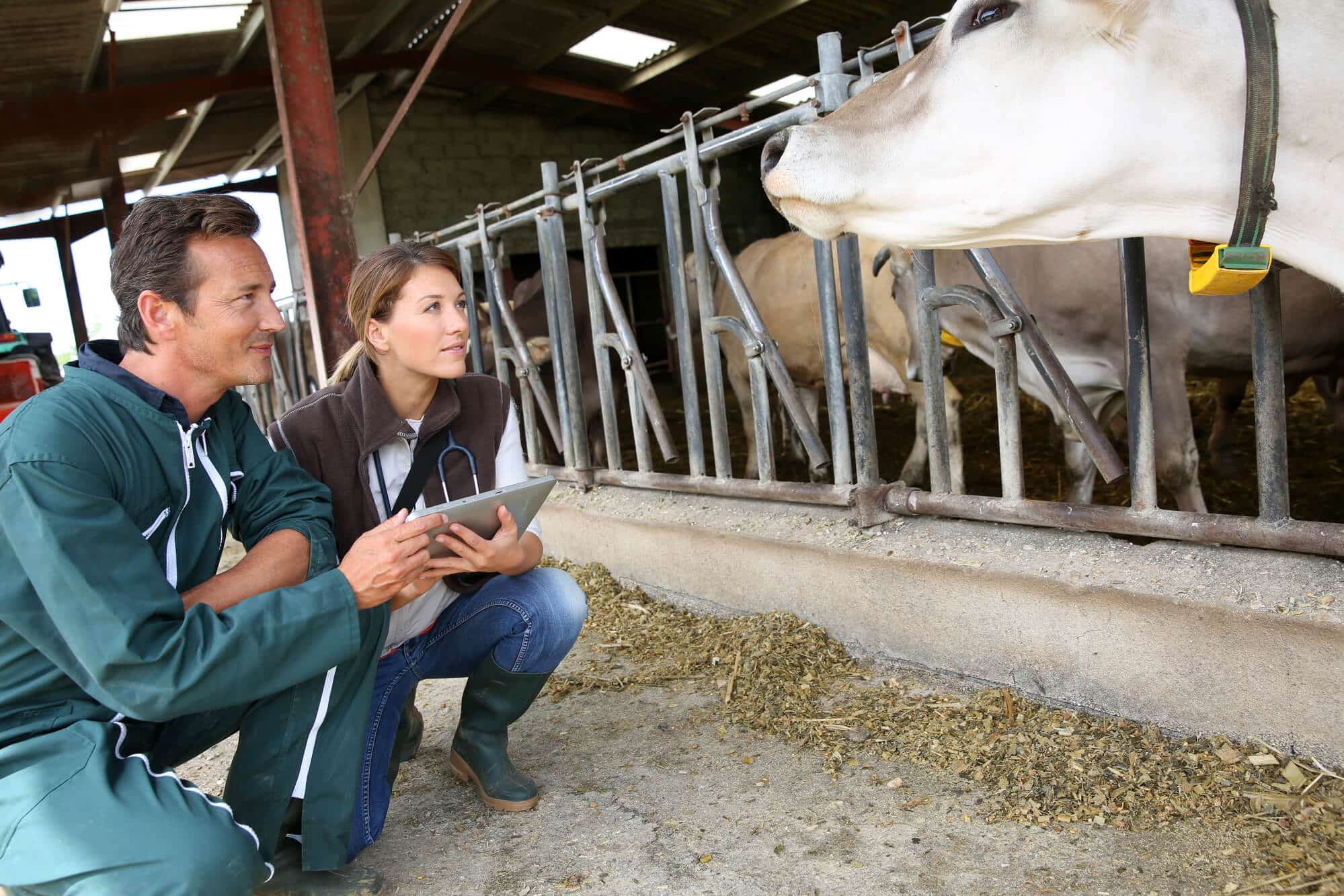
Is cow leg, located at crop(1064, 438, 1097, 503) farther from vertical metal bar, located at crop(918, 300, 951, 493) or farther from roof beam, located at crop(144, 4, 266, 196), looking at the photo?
roof beam, located at crop(144, 4, 266, 196)

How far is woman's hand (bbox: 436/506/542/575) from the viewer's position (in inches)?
71.8

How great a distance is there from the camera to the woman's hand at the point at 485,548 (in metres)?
1.82

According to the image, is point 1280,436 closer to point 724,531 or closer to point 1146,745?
point 1146,745

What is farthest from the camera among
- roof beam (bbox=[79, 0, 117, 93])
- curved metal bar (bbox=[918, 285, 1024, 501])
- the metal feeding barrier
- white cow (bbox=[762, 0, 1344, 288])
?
roof beam (bbox=[79, 0, 117, 93])

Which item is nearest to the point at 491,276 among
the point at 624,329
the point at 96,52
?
the point at 624,329

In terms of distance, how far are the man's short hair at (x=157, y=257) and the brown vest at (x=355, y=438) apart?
18.4 inches

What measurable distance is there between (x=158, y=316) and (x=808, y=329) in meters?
4.49

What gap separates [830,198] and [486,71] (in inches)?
415

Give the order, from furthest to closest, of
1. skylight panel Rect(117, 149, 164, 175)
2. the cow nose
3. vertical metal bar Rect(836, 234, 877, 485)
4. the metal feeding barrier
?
skylight panel Rect(117, 149, 164, 175) < vertical metal bar Rect(836, 234, 877, 485) < the metal feeding barrier < the cow nose

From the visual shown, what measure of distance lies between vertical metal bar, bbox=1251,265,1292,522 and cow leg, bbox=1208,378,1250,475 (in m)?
2.66

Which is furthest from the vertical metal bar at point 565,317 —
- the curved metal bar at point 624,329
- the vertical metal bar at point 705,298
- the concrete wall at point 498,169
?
the concrete wall at point 498,169

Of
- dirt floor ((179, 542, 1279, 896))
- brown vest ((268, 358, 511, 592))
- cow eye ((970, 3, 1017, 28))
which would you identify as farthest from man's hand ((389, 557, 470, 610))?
cow eye ((970, 3, 1017, 28))

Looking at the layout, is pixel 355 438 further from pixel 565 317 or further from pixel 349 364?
pixel 565 317

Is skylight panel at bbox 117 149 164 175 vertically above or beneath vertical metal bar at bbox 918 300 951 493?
above
